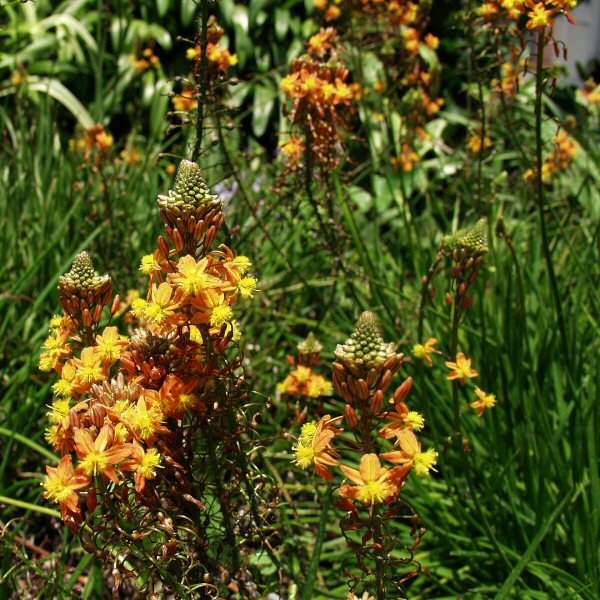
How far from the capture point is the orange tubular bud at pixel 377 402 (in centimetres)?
134

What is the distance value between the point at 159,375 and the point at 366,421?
14.7 inches

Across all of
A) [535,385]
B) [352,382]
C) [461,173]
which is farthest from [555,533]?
[461,173]

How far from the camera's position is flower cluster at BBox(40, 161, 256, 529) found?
1.36 metres

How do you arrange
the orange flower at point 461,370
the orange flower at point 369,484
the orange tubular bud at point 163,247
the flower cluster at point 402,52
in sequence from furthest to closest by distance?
the flower cluster at point 402,52 → the orange flower at point 461,370 → the orange tubular bud at point 163,247 → the orange flower at point 369,484

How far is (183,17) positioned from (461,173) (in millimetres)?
3016

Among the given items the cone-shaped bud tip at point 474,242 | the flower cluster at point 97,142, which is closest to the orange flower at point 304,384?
the cone-shaped bud tip at point 474,242

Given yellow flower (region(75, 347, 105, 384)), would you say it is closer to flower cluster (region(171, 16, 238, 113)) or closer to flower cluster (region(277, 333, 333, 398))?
flower cluster (region(277, 333, 333, 398))

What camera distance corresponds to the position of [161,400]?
4.67 ft

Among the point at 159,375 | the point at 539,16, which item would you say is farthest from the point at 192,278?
the point at 539,16

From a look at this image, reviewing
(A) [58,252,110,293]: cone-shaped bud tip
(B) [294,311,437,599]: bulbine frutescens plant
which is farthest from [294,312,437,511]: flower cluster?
(A) [58,252,110,293]: cone-shaped bud tip

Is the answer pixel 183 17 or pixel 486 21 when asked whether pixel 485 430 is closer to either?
pixel 486 21

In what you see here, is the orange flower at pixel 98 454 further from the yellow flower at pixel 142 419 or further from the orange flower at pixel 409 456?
the orange flower at pixel 409 456

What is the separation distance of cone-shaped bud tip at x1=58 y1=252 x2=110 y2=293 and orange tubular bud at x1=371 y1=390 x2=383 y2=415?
0.62 m

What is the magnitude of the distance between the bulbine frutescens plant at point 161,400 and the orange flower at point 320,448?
0.76 feet
